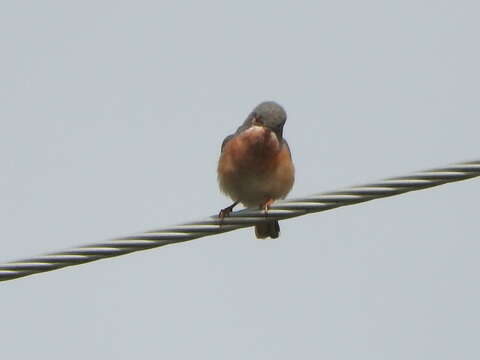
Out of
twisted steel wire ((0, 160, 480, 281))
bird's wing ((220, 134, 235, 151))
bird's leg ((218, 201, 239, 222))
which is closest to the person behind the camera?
twisted steel wire ((0, 160, 480, 281))

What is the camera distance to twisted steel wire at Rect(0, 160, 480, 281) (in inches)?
237

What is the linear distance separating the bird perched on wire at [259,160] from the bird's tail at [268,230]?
0.49m

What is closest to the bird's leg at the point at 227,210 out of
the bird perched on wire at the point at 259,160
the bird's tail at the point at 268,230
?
the bird perched on wire at the point at 259,160

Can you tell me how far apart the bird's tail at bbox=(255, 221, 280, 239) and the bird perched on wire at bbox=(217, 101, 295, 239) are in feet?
1.61

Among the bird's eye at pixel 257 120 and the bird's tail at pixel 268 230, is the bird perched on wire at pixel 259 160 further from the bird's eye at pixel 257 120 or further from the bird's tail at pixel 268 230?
the bird's tail at pixel 268 230

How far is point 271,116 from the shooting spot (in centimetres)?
918

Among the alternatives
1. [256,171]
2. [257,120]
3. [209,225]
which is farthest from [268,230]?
[209,225]

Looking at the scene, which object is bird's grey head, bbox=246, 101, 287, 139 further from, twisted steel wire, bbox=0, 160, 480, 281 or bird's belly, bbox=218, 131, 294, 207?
twisted steel wire, bbox=0, 160, 480, 281

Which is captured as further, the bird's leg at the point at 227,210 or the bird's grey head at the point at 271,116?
the bird's grey head at the point at 271,116

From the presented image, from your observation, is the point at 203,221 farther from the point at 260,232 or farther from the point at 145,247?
the point at 260,232

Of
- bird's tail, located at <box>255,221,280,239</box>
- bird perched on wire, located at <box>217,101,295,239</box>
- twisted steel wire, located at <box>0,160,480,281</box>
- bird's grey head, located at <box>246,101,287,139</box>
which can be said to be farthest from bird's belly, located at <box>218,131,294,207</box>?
twisted steel wire, located at <box>0,160,480,281</box>

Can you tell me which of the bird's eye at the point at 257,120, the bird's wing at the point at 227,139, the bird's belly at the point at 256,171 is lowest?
the bird's belly at the point at 256,171

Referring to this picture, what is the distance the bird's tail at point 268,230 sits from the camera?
386 inches

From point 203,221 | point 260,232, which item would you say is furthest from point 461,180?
point 260,232
